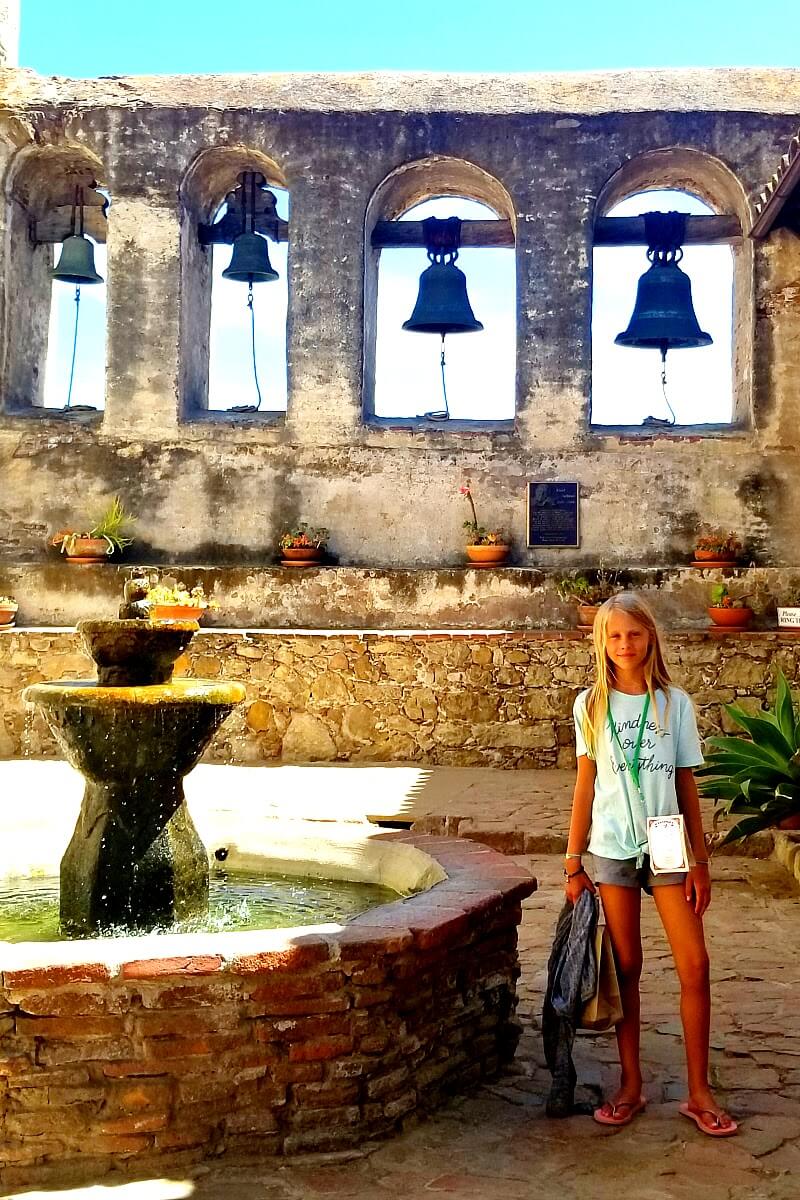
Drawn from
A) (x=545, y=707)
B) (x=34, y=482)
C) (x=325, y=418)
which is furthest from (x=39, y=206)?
(x=545, y=707)

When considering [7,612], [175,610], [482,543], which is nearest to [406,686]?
[482,543]

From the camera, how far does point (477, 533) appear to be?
1058 cm

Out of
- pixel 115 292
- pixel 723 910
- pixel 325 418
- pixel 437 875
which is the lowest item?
pixel 723 910

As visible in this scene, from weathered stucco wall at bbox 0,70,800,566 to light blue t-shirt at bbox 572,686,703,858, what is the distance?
A: 292 inches

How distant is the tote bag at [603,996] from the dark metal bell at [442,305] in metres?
7.83

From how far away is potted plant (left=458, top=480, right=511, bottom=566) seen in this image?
1045cm

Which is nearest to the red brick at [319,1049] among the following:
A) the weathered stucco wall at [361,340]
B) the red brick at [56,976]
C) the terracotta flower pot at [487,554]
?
the red brick at [56,976]

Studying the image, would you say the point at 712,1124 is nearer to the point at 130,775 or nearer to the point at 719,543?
Result: the point at 130,775

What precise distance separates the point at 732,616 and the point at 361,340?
416cm

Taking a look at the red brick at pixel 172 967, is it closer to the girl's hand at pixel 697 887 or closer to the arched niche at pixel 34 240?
the girl's hand at pixel 697 887

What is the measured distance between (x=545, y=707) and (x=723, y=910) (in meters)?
3.74

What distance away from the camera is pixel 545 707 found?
9398 mm

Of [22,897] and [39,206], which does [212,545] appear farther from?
[22,897]

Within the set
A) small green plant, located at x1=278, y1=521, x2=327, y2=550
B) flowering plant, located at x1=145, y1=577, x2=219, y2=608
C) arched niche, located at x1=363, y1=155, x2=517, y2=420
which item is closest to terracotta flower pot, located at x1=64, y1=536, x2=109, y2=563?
flowering plant, located at x1=145, y1=577, x2=219, y2=608
